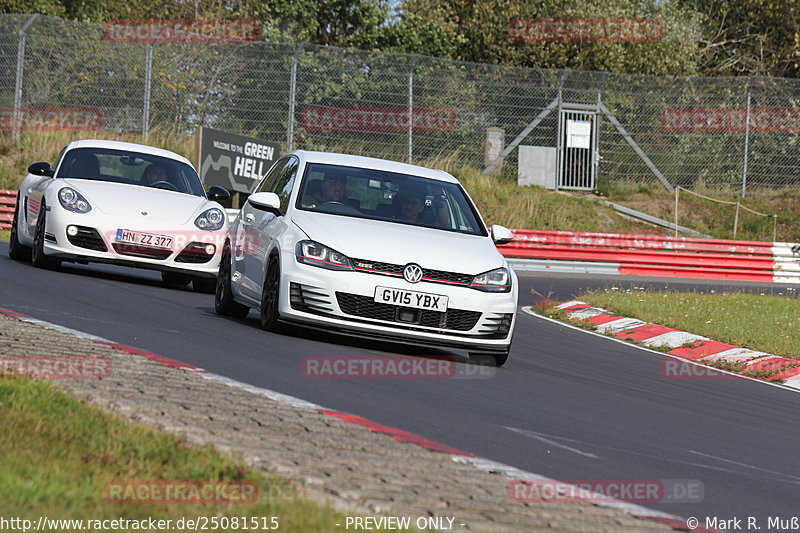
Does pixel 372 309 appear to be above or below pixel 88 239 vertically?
below

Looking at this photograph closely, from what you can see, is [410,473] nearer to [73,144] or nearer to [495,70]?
[73,144]

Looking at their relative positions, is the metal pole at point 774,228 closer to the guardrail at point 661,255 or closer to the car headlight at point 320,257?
the guardrail at point 661,255

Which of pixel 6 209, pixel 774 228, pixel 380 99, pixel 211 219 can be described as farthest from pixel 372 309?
pixel 774 228

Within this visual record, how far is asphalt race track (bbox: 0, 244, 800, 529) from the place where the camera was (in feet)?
20.6

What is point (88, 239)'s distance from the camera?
1269 cm

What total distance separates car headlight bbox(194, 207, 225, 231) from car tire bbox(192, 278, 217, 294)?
890mm

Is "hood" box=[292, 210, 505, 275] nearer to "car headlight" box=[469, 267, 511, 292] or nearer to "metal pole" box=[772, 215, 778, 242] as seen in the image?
"car headlight" box=[469, 267, 511, 292]

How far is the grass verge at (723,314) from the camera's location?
13766mm

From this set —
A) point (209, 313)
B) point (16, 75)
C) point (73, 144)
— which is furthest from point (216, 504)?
point (16, 75)

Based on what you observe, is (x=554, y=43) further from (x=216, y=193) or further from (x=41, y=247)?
(x=41, y=247)

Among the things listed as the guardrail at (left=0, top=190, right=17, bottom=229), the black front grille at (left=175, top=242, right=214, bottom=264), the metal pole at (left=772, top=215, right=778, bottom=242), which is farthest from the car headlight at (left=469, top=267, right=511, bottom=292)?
the metal pole at (left=772, top=215, right=778, bottom=242)

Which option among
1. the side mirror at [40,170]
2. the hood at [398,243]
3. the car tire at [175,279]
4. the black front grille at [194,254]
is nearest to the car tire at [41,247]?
the side mirror at [40,170]

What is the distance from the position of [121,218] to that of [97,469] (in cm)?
855

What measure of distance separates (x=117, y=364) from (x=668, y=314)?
10013 mm
